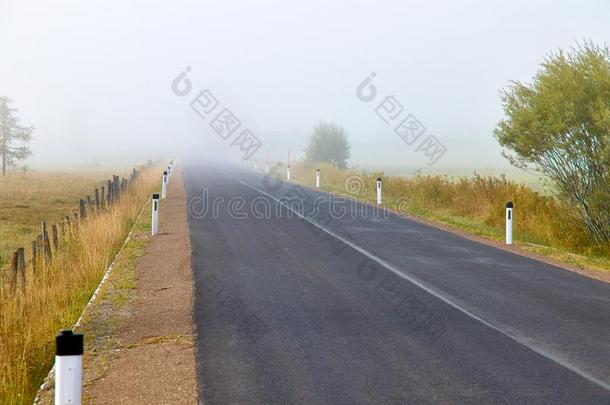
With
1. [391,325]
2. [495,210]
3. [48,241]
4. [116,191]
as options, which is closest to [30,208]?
[116,191]

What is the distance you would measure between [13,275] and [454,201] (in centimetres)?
1642

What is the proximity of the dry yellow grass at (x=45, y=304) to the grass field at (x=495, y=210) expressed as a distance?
9.01 metres

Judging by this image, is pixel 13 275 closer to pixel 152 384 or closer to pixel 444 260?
pixel 152 384

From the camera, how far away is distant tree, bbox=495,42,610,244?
12594 millimetres

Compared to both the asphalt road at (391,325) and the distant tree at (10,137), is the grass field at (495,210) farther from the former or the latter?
the distant tree at (10,137)

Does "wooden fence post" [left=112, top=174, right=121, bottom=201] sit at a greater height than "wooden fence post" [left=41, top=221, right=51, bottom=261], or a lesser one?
greater

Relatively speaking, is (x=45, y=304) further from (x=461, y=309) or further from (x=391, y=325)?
(x=461, y=309)

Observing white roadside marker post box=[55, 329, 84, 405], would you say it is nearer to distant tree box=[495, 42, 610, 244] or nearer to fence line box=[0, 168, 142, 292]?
fence line box=[0, 168, 142, 292]

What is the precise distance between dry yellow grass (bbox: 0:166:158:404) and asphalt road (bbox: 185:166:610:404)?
5.10ft

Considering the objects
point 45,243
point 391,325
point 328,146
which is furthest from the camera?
point 328,146

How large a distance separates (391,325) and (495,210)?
11.9m

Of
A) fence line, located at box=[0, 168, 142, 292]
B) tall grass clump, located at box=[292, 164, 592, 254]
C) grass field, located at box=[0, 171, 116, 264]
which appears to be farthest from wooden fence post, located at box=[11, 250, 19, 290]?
tall grass clump, located at box=[292, 164, 592, 254]

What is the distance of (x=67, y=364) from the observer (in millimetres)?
3500

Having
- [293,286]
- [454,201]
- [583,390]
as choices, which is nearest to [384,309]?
[293,286]
